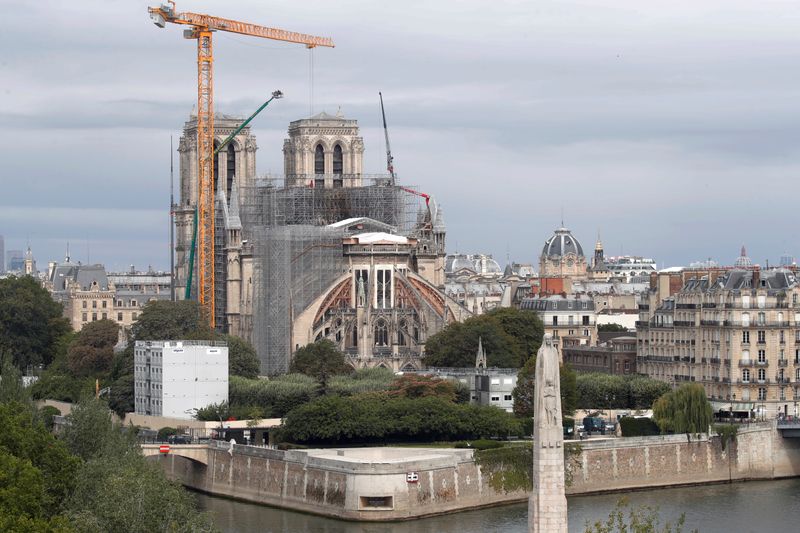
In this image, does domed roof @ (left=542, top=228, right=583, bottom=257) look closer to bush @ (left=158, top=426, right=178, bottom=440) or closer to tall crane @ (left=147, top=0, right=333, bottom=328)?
tall crane @ (left=147, top=0, right=333, bottom=328)

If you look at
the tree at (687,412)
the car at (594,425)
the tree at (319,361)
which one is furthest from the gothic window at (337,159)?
the tree at (687,412)

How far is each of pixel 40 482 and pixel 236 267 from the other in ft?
256

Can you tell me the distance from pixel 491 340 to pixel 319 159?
35.5 m

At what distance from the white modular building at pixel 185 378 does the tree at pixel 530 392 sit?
547 inches

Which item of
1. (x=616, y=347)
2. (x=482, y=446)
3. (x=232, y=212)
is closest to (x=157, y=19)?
(x=232, y=212)

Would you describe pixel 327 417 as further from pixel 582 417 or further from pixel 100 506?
pixel 100 506

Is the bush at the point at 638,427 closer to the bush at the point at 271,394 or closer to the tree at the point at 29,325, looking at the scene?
the bush at the point at 271,394

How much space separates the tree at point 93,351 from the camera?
124 m

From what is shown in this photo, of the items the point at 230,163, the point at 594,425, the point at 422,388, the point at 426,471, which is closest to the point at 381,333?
the point at 422,388

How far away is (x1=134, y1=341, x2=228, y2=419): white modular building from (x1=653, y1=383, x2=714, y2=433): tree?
69.0 ft

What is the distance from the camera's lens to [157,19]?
134 m

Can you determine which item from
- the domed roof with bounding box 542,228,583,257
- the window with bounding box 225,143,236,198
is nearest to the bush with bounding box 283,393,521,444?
the window with bounding box 225,143,236,198

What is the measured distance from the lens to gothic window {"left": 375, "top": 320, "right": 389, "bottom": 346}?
127938 mm

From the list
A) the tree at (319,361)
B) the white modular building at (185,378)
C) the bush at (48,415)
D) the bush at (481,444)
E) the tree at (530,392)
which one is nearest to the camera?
the bush at (481,444)
